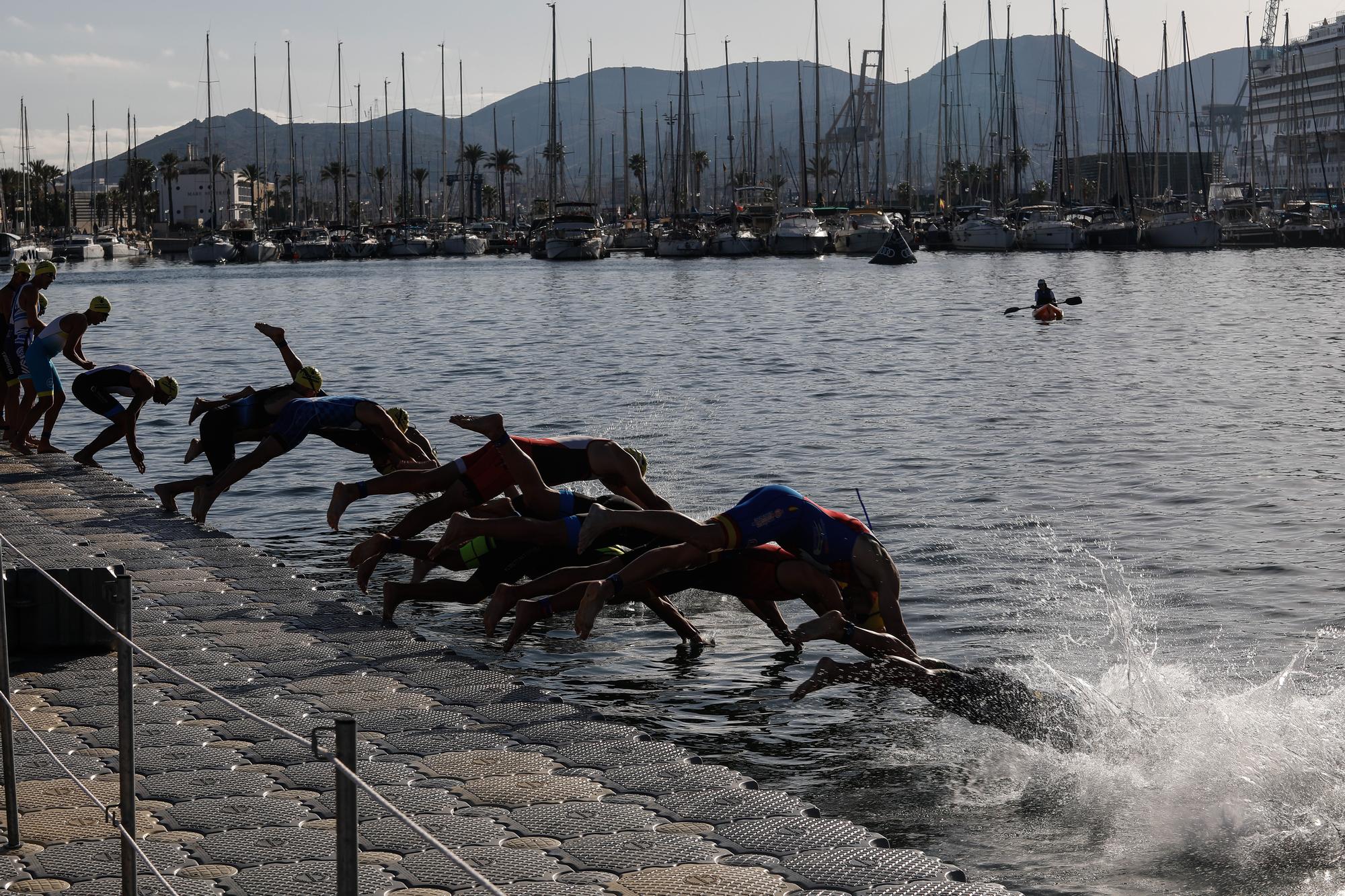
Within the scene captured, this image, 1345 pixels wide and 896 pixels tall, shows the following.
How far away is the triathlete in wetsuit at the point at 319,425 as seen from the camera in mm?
13953

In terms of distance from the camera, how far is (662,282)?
81.9 m

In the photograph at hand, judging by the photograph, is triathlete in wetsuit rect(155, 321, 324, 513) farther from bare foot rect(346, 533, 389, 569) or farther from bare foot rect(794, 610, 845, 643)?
bare foot rect(794, 610, 845, 643)

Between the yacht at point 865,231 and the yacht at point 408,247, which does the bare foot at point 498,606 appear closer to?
the yacht at point 865,231

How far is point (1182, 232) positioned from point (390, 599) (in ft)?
312

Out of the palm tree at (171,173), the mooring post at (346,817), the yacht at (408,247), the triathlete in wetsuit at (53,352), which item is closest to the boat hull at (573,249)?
the yacht at (408,247)

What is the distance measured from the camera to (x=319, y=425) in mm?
14031

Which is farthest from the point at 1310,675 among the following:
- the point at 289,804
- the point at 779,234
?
the point at 779,234

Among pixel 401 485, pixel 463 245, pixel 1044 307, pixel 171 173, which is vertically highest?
pixel 171 173

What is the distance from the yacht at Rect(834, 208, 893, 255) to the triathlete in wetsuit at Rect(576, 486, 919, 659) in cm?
9619

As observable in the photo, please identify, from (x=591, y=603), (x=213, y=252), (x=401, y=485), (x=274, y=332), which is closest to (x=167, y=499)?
(x=274, y=332)

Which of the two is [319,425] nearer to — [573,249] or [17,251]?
[573,249]

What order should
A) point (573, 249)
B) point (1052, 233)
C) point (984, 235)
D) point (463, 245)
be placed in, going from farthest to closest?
1. point (463, 245)
2. point (573, 249)
3. point (984, 235)
4. point (1052, 233)

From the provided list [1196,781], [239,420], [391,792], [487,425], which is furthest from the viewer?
[239,420]

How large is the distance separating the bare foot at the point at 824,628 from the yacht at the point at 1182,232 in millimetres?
94971
